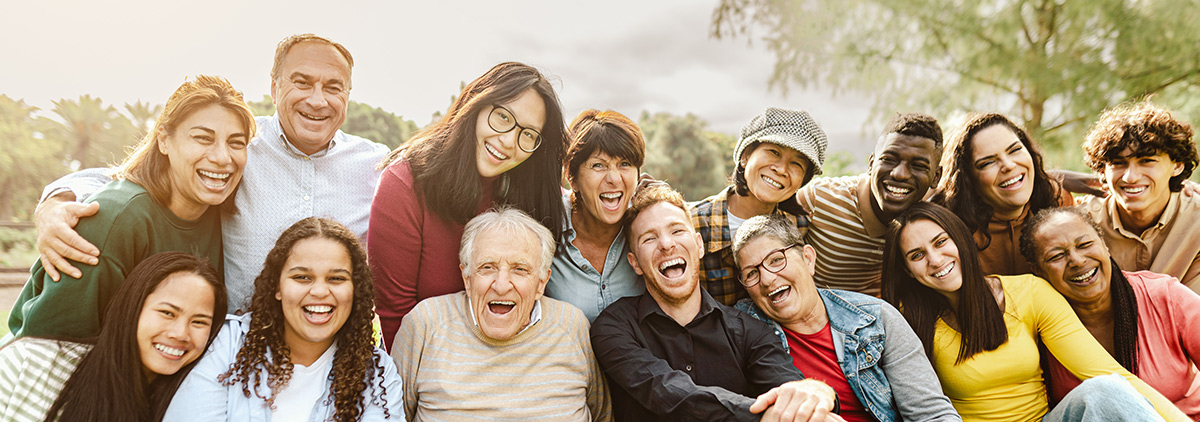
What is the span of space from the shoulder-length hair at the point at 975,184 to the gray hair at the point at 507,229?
94.6 inches

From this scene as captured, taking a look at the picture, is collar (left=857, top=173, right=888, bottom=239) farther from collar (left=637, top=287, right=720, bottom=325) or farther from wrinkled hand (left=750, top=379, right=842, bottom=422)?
wrinkled hand (left=750, top=379, right=842, bottom=422)

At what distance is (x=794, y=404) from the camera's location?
2.61m

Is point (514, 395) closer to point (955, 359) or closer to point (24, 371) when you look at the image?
point (24, 371)

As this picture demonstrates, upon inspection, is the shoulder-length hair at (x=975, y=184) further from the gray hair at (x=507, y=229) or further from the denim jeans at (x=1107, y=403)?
the gray hair at (x=507, y=229)

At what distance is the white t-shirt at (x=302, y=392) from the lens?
105 inches

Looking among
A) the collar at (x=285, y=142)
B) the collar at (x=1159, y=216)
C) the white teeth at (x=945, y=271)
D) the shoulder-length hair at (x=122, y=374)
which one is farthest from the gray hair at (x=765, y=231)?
the shoulder-length hair at (x=122, y=374)

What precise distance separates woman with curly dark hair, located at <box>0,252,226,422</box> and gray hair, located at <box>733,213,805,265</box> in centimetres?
247

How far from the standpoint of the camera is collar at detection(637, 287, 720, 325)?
10.1 feet

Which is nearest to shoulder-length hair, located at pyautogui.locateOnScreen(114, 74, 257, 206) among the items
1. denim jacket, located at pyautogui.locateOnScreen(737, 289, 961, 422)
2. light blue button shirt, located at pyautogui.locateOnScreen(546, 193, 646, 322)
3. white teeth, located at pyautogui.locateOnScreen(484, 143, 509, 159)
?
white teeth, located at pyautogui.locateOnScreen(484, 143, 509, 159)

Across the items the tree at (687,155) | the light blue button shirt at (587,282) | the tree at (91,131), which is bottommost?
the light blue button shirt at (587,282)

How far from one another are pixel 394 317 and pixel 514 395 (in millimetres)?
773

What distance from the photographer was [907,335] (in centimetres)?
313

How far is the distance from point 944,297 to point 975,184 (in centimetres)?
82

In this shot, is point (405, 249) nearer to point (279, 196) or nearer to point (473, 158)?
point (473, 158)
